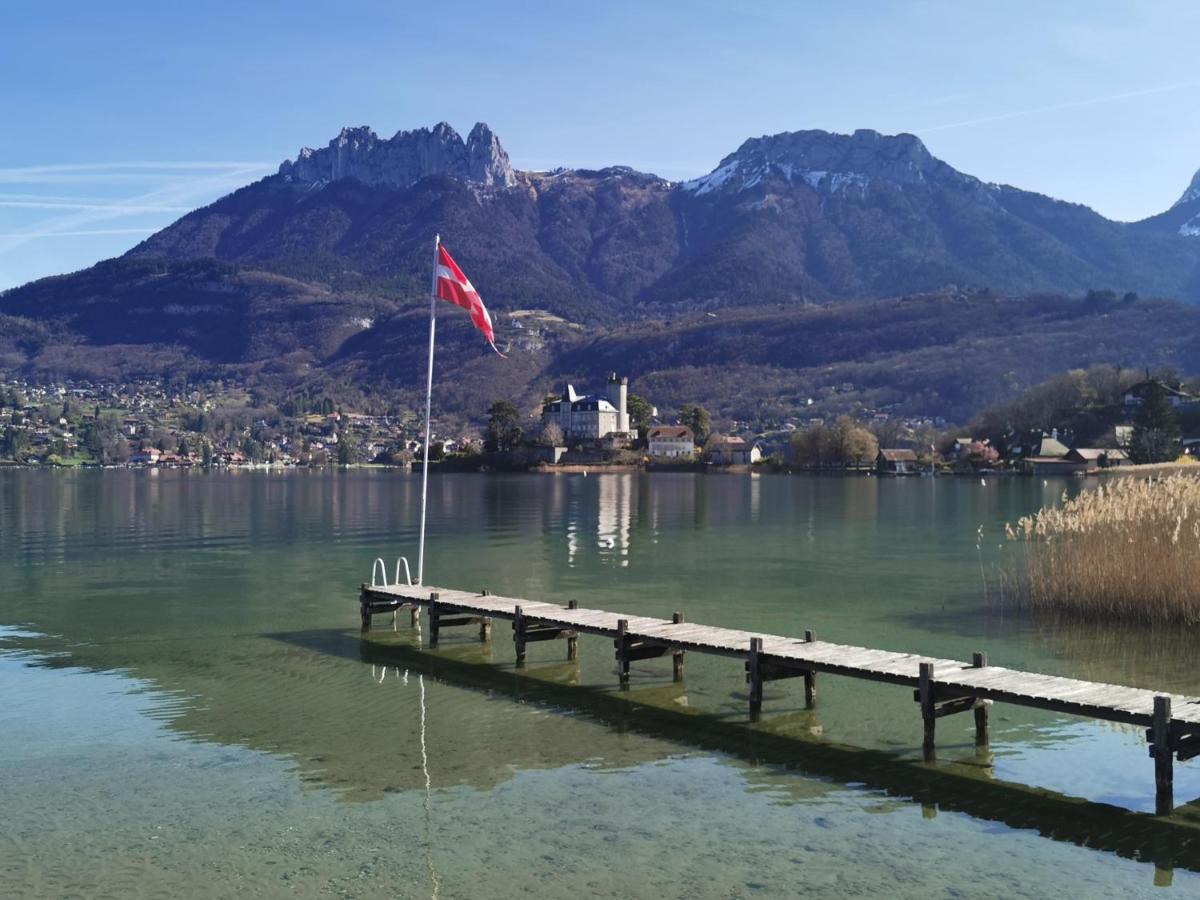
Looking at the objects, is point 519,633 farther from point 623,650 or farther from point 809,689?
point 809,689

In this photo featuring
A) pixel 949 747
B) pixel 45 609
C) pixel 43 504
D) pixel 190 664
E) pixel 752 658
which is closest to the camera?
pixel 949 747

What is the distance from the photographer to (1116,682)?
22.4 m

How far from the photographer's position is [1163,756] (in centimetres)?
1544

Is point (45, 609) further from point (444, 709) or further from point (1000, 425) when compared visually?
point (1000, 425)

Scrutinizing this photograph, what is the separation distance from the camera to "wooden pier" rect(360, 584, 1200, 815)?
15875 millimetres

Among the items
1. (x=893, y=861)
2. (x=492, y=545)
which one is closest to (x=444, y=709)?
(x=893, y=861)

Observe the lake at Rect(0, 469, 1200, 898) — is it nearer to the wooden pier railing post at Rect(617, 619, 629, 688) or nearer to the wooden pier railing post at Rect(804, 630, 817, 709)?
the wooden pier railing post at Rect(617, 619, 629, 688)

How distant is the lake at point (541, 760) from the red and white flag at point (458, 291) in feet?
26.5

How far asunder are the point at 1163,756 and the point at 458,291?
1966 cm

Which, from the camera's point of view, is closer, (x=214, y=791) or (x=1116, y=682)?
(x=214, y=791)

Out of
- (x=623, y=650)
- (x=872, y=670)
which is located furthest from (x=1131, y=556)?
(x=623, y=650)

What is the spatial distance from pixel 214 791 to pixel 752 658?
9.50m

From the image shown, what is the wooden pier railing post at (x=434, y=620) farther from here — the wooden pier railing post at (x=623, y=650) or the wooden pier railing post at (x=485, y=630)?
the wooden pier railing post at (x=623, y=650)

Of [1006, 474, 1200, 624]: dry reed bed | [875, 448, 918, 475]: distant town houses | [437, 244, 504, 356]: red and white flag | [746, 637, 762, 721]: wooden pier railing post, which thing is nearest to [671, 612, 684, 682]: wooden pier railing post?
[746, 637, 762, 721]: wooden pier railing post
